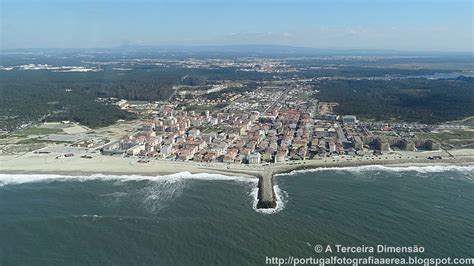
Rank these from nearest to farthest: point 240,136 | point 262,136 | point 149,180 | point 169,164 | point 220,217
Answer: point 220,217
point 149,180
point 169,164
point 262,136
point 240,136

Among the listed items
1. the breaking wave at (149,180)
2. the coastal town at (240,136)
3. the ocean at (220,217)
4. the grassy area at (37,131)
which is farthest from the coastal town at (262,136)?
the grassy area at (37,131)

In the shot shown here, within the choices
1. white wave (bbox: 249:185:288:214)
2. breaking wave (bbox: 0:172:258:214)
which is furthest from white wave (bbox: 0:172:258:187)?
white wave (bbox: 249:185:288:214)

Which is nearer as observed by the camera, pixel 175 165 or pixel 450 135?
pixel 175 165

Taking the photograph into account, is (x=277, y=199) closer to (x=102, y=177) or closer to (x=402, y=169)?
(x=402, y=169)

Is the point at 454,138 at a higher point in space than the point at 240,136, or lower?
higher

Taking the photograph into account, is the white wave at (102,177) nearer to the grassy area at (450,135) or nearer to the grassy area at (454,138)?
the grassy area at (454,138)

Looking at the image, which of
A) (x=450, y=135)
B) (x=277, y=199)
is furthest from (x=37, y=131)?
(x=450, y=135)

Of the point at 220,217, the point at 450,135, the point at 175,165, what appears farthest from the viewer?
the point at 450,135
